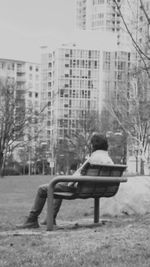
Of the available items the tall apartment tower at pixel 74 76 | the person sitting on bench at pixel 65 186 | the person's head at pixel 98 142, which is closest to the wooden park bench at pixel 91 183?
the person sitting on bench at pixel 65 186

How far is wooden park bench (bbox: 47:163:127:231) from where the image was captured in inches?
283

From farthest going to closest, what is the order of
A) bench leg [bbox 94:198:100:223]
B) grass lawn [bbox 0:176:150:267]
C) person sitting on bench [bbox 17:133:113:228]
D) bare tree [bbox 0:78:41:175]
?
bare tree [bbox 0:78:41:175] < bench leg [bbox 94:198:100:223] < person sitting on bench [bbox 17:133:113:228] < grass lawn [bbox 0:176:150:267]

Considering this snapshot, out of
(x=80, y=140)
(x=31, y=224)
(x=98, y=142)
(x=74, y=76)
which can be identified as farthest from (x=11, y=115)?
(x=74, y=76)

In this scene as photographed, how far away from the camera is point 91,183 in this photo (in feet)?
24.6

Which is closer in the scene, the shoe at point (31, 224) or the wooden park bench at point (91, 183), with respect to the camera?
the wooden park bench at point (91, 183)

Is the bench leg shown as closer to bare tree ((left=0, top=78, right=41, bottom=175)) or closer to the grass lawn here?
the grass lawn

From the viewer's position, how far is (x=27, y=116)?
129 feet

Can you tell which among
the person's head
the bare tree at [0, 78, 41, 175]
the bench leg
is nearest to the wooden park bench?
the bench leg

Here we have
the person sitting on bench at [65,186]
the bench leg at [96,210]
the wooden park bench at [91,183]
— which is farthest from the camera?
the bench leg at [96,210]

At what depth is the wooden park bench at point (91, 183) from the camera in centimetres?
718

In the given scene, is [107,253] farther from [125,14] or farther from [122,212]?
[122,212]

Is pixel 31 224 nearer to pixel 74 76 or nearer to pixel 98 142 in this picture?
pixel 98 142

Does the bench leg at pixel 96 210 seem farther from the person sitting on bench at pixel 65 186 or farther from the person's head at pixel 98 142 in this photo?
the person's head at pixel 98 142

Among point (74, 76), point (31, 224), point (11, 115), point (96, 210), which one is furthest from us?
point (74, 76)
